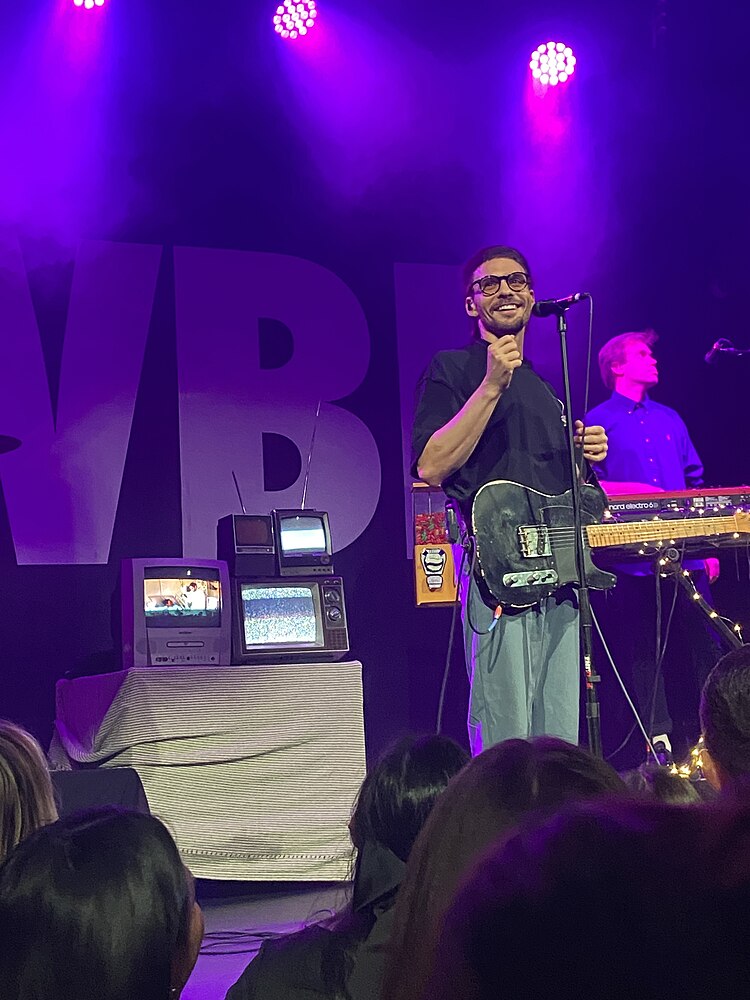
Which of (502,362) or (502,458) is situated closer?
(502,362)

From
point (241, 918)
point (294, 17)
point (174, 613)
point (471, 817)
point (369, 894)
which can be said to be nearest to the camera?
point (471, 817)

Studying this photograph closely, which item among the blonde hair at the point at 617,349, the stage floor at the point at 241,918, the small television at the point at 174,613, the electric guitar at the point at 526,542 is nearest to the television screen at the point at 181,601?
the small television at the point at 174,613

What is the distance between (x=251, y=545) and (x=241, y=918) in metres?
1.86

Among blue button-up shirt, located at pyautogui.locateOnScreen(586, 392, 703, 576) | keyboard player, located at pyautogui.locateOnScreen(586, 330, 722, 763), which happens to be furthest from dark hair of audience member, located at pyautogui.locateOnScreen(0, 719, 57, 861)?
blue button-up shirt, located at pyautogui.locateOnScreen(586, 392, 703, 576)

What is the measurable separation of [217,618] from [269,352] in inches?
67.7

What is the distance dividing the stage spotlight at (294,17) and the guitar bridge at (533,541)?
3.64 m

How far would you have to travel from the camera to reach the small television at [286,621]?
15.2 feet

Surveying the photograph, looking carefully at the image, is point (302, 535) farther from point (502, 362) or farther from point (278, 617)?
point (502, 362)

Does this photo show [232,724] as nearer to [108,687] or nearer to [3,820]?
[108,687]

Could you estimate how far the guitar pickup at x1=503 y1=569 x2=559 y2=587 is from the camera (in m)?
3.15

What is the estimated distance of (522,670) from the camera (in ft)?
10.3

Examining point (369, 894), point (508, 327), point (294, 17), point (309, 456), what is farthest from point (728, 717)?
point (294, 17)

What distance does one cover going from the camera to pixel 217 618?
4.66 meters

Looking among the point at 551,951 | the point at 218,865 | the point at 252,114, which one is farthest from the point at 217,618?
the point at 551,951
